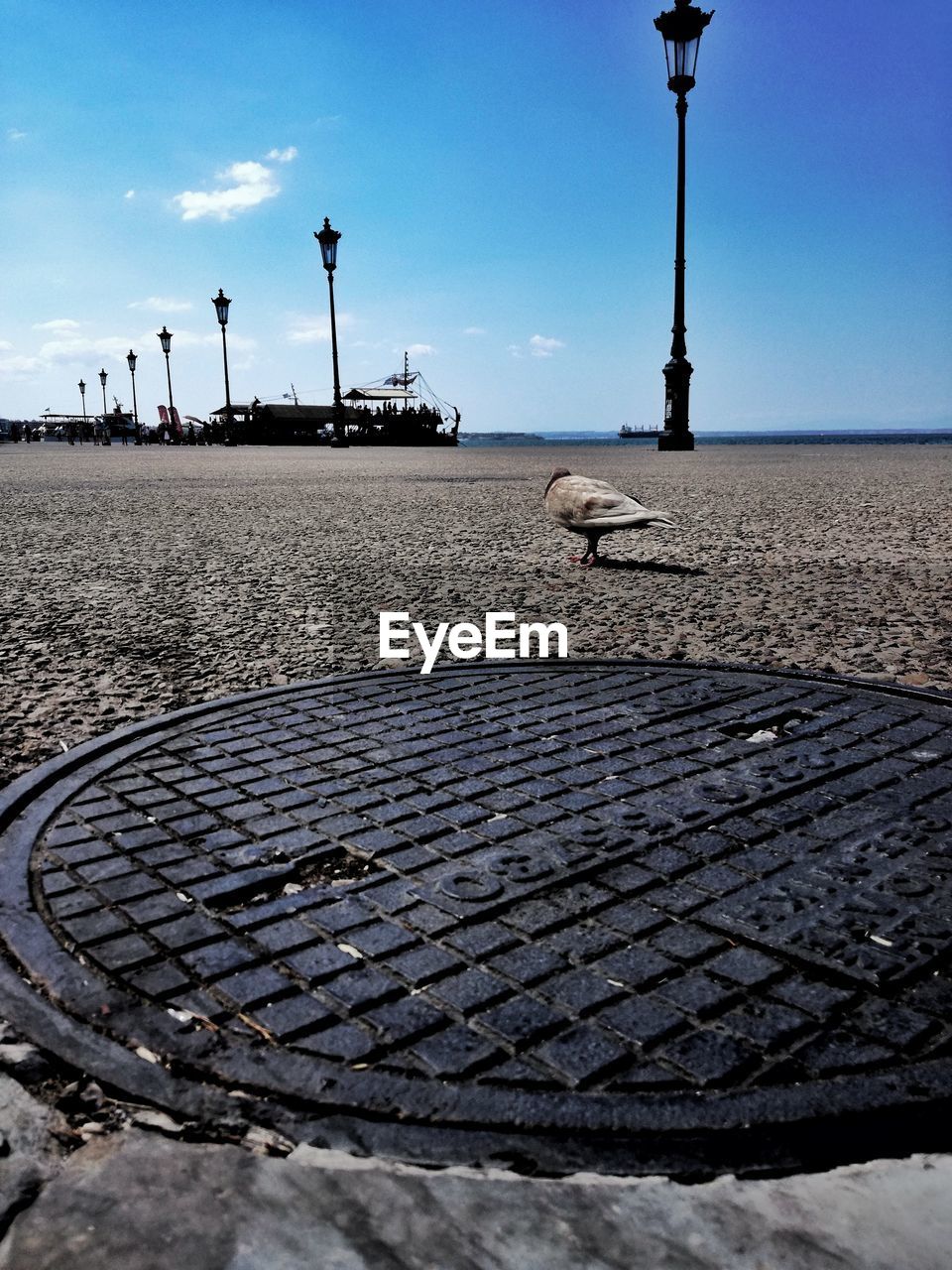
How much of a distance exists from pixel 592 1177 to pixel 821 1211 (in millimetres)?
261

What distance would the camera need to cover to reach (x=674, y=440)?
20.8 meters

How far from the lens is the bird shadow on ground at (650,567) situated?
5762 millimetres

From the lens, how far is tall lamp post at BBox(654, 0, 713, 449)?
658 inches

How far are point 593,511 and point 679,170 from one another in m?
13.5

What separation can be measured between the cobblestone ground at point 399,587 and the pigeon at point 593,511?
0.78 feet

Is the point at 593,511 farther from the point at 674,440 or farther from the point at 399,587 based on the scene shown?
the point at 674,440

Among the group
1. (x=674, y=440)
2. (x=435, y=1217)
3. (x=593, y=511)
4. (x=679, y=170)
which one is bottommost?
(x=435, y=1217)

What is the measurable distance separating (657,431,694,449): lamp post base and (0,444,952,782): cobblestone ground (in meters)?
10.4

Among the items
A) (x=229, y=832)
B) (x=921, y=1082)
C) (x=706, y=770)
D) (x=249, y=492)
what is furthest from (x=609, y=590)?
(x=249, y=492)

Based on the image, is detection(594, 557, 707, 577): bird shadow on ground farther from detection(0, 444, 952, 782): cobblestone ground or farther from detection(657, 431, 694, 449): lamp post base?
detection(657, 431, 694, 449): lamp post base

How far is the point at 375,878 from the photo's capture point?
1.98m
